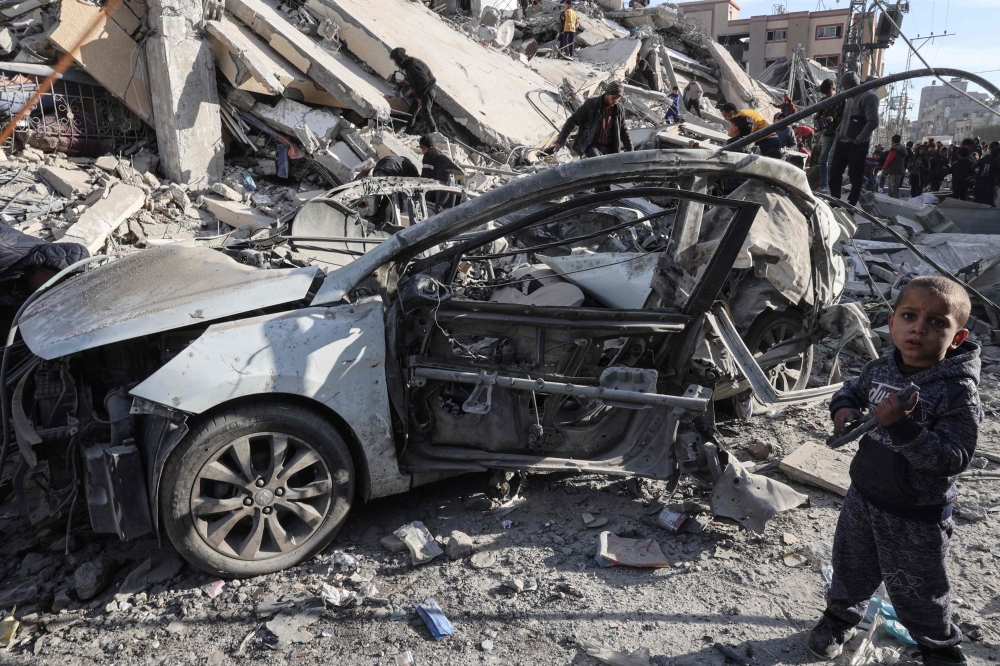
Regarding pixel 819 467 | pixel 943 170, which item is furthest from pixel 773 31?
pixel 819 467

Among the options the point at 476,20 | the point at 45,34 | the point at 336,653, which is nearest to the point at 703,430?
the point at 336,653

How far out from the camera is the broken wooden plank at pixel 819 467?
374 centimetres

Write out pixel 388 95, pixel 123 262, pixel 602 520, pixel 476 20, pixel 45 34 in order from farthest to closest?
pixel 476 20
pixel 388 95
pixel 45 34
pixel 123 262
pixel 602 520

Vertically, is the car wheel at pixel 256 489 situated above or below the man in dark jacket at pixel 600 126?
below

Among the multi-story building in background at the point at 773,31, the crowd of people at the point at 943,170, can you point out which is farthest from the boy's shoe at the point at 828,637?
the multi-story building in background at the point at 773,31

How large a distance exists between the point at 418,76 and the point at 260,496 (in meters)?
8.41

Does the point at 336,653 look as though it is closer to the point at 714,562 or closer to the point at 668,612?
the point at 668,612

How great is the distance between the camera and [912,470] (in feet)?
7.20

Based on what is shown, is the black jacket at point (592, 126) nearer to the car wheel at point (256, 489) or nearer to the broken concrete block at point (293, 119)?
the broken concrete block at point (293, 119)

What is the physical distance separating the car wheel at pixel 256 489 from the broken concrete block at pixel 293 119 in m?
7.82

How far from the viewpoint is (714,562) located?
3145 millimetres

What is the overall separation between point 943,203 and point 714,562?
953cm

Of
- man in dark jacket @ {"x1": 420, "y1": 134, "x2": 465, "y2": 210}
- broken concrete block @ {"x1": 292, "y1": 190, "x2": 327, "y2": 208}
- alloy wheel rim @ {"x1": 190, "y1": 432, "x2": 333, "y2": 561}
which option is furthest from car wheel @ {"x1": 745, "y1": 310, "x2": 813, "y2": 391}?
broken concrete block @ {"x1": 292, "y1": 190, "x2": 327, "y2": 208}

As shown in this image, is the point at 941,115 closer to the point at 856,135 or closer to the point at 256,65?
the point at 856,135
